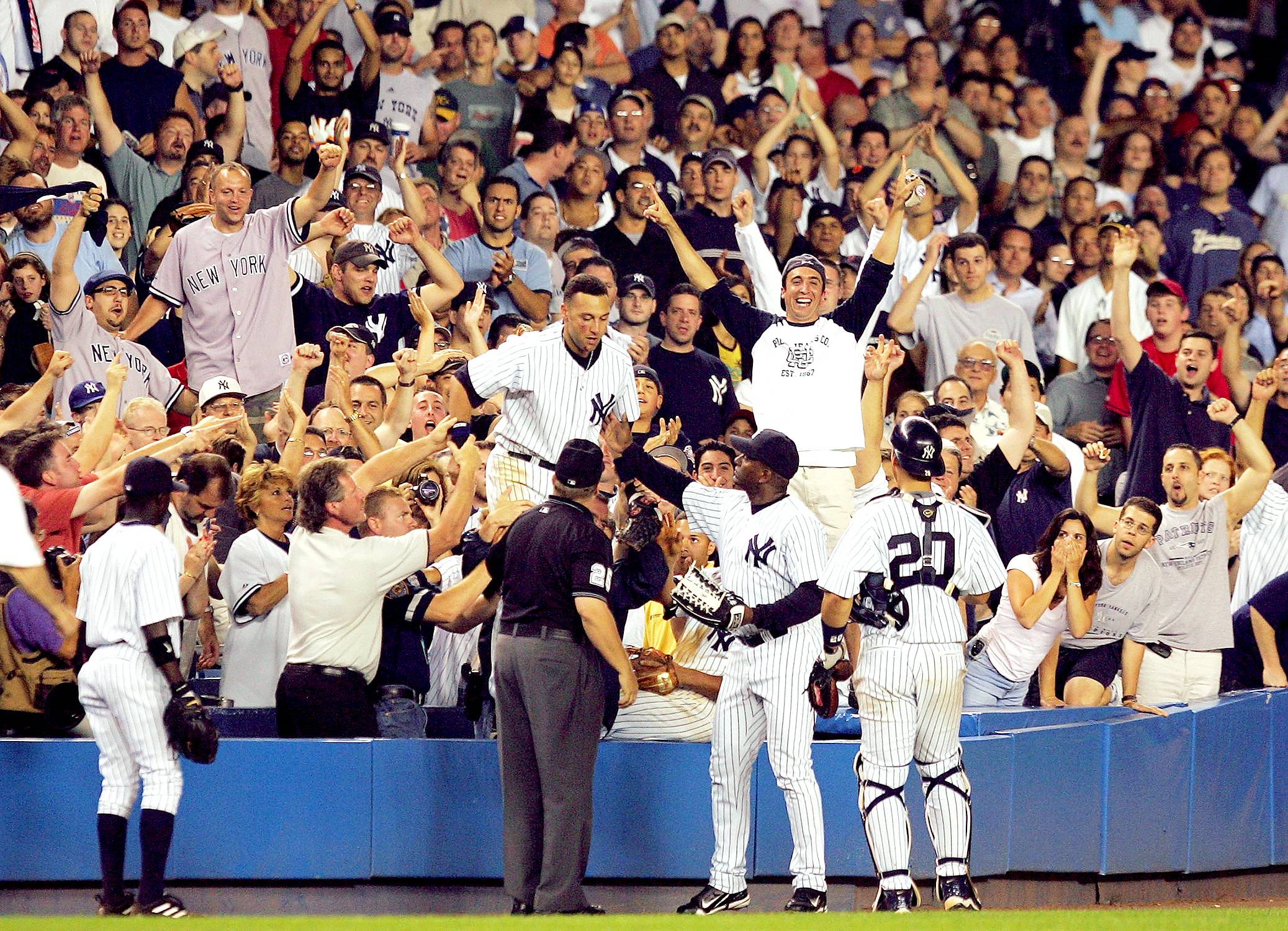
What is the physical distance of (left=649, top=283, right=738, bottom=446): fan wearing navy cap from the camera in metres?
10.5

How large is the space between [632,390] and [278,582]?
5.96ft

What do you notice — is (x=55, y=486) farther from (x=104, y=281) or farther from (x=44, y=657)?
(x=104, y=281)

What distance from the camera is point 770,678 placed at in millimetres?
6938

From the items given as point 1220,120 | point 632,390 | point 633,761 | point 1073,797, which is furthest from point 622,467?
point 1220,120

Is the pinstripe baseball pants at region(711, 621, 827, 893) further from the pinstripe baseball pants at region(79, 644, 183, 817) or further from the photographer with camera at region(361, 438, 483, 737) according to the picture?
the pinstripe baseball pants at region(79, 644, 183, 817)

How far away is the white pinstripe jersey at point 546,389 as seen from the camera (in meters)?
7.79

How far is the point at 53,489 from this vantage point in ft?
24.5

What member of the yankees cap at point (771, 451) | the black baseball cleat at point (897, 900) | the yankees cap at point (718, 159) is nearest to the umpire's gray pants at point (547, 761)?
the yankees cap at point (771, 451)

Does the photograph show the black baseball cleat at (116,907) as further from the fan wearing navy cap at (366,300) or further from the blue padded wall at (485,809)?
the fan wearing navy cap at (366,300)

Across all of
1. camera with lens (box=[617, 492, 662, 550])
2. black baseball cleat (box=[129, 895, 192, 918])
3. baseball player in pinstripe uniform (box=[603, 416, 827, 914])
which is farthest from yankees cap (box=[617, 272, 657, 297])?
black baseball cleat (box=[129, 895, 192, 918])

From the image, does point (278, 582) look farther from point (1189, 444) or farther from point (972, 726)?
point (1189, 444)

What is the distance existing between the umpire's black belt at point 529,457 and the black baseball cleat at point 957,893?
97.1 inches

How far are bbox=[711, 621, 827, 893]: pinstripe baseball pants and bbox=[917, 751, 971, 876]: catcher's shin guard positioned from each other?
444 mm

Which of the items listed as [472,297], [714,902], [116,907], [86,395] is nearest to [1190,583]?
[714,902]
